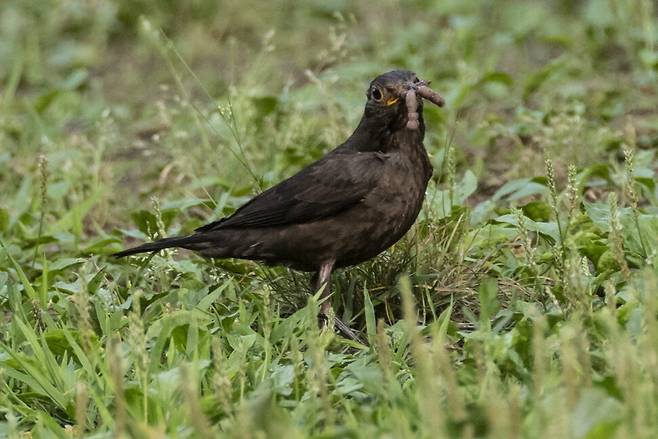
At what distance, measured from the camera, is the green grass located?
317cm

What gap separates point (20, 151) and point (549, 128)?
3149 millimetres

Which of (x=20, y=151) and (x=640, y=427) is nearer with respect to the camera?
(x=640, y=427)

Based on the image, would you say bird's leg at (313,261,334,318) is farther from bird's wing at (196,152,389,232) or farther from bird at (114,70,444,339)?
bird's wing at (196,152,389,232)

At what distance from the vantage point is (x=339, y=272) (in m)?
5.00

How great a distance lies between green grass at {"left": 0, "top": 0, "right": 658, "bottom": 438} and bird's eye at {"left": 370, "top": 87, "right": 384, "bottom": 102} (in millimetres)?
313

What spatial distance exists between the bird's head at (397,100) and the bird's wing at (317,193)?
156 millimetres

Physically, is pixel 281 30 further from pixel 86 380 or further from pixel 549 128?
pixel 86 380

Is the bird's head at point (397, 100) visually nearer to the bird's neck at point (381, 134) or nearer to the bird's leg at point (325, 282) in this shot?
the bird's neck at point (381, 134)

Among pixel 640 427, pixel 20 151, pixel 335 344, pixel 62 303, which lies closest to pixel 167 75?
→ pixel 20 151

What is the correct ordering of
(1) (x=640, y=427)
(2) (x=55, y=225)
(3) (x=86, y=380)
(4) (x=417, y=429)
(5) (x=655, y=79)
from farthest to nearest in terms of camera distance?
(5) (x=655, y=79) < (2) (x=55, y=225) < (3) (x=86, y=380) < (4) (x=417, y=429) < (1) (x=640, y=427)

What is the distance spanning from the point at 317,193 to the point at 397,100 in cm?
47

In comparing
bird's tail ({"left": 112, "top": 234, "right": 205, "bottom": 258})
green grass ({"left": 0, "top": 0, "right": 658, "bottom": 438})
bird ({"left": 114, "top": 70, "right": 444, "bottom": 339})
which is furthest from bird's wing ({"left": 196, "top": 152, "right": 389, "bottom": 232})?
green grass ({"left": 0, "top": 0, "right": 658, "bottom": 438})

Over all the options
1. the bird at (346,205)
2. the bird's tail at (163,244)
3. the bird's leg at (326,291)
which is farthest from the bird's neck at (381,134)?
the bird's tail at (163,244)

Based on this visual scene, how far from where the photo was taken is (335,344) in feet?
14.4
